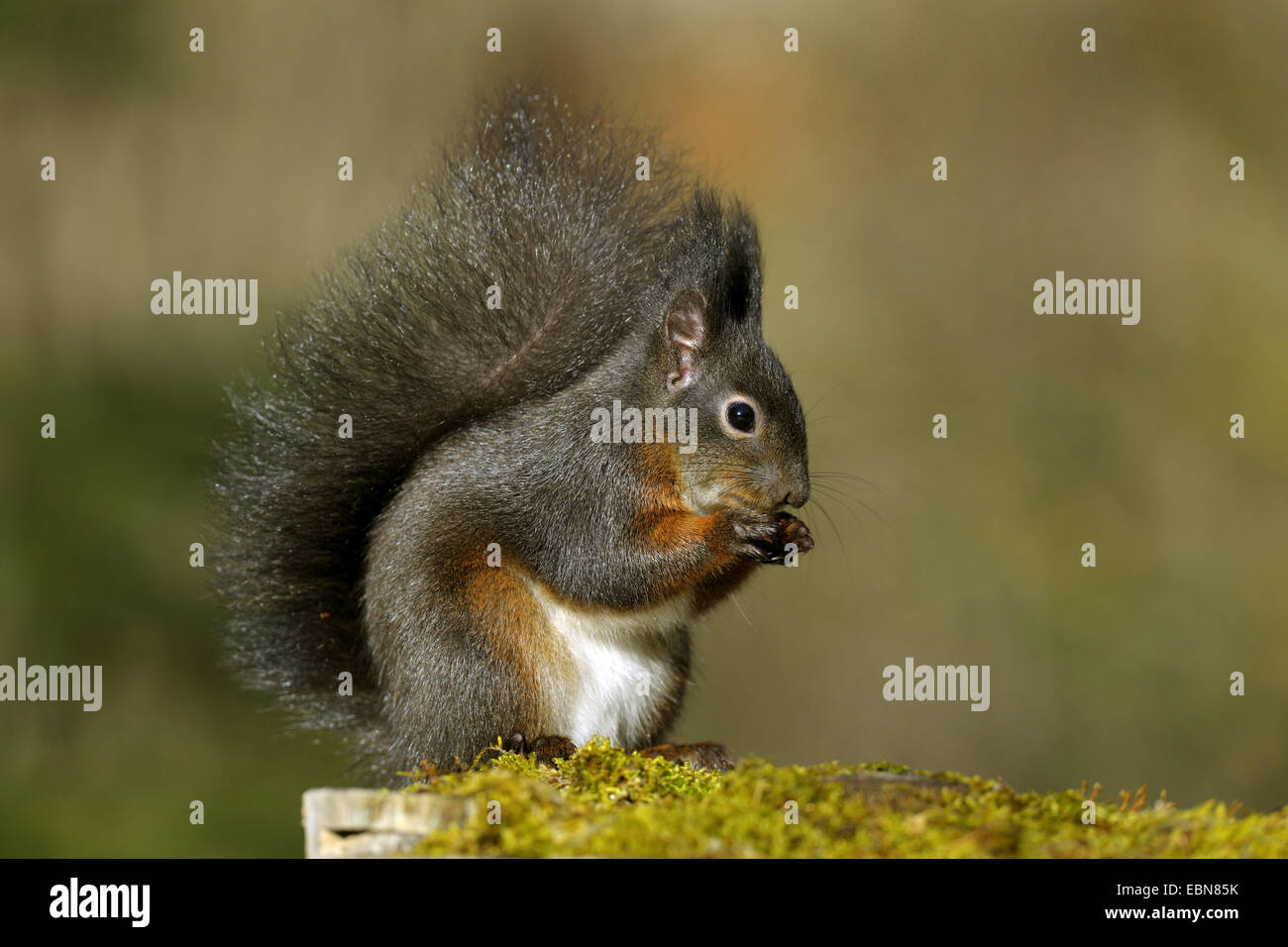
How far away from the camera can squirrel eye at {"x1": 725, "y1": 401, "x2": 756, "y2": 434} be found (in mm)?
3117

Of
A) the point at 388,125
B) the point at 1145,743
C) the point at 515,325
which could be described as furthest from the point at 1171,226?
the point at 515,325

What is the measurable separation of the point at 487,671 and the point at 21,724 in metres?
4.29

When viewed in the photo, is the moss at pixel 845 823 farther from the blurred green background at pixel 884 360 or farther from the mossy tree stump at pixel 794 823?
the blurred green background at pixel 884 360

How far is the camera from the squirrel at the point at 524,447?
3016 millimetres

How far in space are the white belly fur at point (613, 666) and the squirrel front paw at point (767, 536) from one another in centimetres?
31

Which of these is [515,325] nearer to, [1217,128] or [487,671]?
[487,671]

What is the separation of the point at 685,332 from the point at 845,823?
1.84 metres

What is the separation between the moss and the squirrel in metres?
1.11
